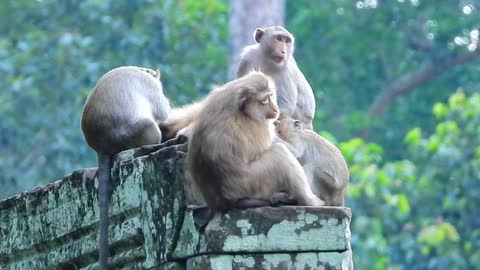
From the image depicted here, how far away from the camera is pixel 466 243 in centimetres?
1848

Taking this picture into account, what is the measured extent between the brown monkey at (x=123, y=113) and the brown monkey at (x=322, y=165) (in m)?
0.94

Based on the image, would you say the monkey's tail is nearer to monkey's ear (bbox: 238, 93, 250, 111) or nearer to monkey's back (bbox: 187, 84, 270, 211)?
monkey's back (bbox: 187, 84, 270, 211)

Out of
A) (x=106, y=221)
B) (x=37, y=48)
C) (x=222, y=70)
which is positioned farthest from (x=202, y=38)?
(x=106, y=221)

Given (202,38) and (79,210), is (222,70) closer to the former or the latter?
(202,38)

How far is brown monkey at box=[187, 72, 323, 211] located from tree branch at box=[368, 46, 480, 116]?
61.5 ft

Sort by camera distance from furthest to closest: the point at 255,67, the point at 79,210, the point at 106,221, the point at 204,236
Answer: the point at 255,67 < the point at 79,210 < the point at 106,221 < the point at 204,236

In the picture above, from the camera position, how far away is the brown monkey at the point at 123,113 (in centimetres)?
800

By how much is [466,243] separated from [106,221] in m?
11.9

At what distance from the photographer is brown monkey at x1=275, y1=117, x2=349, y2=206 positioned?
7.25m

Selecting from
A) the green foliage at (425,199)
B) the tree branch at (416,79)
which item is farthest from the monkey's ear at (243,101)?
the tree branch at (416,79)

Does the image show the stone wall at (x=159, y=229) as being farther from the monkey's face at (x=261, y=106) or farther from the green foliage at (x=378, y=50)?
the green foliage at (x=378, y=50)

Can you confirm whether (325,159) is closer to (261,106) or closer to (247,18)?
(261,106)

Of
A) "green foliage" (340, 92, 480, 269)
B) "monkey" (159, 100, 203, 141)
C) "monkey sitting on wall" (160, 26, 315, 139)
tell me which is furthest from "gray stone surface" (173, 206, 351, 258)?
"green foliage" (340, 92, 480, 269)

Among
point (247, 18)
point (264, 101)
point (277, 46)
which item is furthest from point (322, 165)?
point (247, 18)
